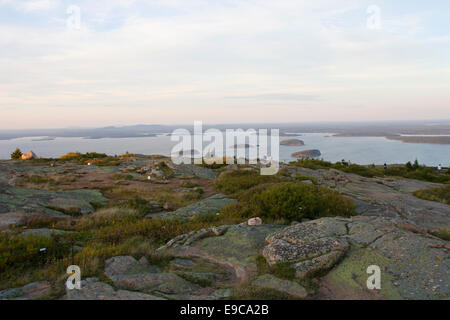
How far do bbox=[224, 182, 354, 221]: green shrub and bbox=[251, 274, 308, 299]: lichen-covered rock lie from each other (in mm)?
3945

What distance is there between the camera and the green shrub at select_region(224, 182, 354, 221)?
810cm

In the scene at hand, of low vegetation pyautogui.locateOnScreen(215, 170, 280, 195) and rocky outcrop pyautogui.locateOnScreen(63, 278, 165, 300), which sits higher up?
rocky outcrop pyautogui.locateOnScreen(63, 278, 165, 300)

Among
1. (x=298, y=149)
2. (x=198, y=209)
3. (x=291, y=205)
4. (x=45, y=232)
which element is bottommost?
(x=298, y=149)

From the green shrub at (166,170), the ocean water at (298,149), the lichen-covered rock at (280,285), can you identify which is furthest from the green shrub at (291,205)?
the ocean water at (298,149)

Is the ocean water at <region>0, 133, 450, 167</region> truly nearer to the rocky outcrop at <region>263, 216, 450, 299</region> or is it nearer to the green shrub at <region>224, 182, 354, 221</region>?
the green shrub at <region>224, 182, 354, 221</region>

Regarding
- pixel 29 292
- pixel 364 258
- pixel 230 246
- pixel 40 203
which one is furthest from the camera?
pixel 40 203

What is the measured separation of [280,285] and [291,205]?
176 inches

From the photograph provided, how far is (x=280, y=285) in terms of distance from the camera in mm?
3893

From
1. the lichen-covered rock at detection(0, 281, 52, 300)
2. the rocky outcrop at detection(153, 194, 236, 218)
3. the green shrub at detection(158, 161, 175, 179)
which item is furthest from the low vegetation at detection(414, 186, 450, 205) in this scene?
the lichen-covered rock at detection(0, 281, 52, 300)

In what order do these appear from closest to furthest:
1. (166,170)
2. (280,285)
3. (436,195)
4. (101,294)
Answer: (101,294) < (280,285) < (436,195) < (166,170)

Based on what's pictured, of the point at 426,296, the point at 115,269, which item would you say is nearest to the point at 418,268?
the point at 426,296

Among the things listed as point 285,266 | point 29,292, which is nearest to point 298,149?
point 285,266

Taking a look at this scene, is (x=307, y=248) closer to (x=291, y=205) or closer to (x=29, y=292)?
(x=291, y=205)

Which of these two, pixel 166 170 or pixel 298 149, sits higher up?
pixel 166 170
